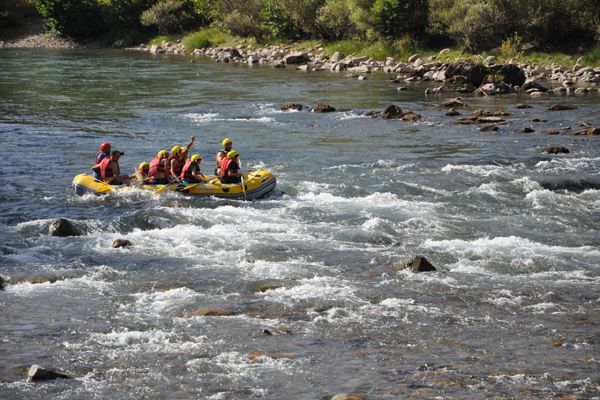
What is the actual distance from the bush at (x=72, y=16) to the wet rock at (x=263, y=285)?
198 ft

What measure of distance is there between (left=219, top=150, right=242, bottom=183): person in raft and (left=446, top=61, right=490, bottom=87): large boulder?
19.9 m

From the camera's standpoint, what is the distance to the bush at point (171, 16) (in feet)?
214

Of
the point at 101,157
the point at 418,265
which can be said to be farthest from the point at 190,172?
the point at 418,265

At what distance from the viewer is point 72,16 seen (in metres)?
69.1

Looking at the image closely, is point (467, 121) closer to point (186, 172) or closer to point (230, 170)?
point (230, 170)

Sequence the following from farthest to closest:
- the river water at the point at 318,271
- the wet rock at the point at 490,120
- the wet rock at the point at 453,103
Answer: the wet rock at the point at 453,103 → the wet rock at the point at 490,120 → the river water at the point at 318,271

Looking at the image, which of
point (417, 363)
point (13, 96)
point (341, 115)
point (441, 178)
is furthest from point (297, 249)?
point (13, 96)

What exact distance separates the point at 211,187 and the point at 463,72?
20.7m

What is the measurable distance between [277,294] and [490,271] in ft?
12.1

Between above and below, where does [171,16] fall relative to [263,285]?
above

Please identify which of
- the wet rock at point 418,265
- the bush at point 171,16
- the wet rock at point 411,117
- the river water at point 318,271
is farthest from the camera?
the bush at point 171,16

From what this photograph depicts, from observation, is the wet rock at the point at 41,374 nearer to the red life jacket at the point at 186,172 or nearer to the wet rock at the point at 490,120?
the red life jacket at the point at 186,172

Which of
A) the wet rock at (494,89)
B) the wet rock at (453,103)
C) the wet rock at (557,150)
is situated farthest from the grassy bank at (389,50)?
the wet rock at (557,150)

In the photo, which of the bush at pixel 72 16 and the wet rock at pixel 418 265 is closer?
the wet rock at pixel 418 265
